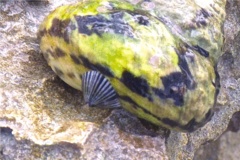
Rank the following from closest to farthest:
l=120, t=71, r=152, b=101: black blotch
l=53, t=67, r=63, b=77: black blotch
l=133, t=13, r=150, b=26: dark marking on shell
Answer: l=120, t=71, r=152, b=101: black blotch
l=133, t=13, r=150, b=26: dark marking on shell
l=53, t=67, r=63, b=77: black blotch

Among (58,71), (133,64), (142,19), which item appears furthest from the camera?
(58,71)

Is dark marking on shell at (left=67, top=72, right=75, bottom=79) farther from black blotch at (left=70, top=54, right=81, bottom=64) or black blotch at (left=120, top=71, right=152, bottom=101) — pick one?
black blotch at (left=120, top=71, right=152, bottom=101)

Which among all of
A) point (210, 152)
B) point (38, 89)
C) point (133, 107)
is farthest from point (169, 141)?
point (210, 152)

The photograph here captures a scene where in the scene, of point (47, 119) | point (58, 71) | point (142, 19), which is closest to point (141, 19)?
point (142, 19)

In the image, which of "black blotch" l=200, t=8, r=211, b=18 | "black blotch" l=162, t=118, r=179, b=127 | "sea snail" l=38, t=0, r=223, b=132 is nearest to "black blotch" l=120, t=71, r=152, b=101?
"sea snail" l=38, t=0, r=223, b=132

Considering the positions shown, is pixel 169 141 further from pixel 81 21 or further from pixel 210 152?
pixel 210 152

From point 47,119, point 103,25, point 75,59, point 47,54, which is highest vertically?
point 103,25

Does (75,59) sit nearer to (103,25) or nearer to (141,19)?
(103,25)
